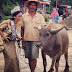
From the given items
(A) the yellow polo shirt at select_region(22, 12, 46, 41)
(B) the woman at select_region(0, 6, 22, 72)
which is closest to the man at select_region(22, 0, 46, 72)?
(A) the yellow polo shirt at select_region(22, 12, 46, 41)

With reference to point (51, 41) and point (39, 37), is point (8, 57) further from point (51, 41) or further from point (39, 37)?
point (51, 41)

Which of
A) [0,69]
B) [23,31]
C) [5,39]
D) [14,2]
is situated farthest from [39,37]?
[14,2]

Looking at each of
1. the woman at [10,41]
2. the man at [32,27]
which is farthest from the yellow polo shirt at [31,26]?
the woman at [10,41]

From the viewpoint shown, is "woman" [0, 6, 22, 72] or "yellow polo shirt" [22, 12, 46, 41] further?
"yellow polo shirt" [22, 12, 46, 41]

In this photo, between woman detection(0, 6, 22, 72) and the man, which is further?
the man

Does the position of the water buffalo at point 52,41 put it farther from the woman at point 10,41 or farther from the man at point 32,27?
the woman at point 10,41

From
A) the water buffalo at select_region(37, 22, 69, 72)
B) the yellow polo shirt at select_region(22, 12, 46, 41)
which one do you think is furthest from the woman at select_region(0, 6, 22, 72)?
the water buffalo at select_region(37, 22, 69, 72)

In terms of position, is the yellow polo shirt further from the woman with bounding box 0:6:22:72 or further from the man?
the woman with bounding box 0:6:22:72

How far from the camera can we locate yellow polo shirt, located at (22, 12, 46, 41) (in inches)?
192

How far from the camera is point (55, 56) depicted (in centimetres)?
537

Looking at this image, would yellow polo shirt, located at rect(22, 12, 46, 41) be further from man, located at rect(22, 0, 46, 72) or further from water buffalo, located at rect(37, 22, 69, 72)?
water buffalo, located at rect(37, 22, 69, 72)

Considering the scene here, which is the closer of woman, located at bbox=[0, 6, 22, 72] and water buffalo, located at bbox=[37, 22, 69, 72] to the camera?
woman, located at bbox=[0, 6, 22, 72]

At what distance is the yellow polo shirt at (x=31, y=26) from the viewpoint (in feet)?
16.0

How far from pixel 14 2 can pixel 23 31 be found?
16.0 m
